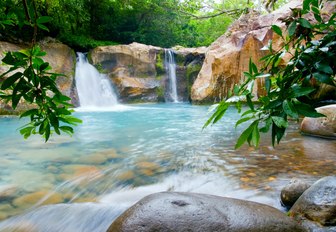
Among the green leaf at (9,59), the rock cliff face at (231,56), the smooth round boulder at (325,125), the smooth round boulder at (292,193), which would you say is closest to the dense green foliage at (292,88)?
the green leaf at (9,59)

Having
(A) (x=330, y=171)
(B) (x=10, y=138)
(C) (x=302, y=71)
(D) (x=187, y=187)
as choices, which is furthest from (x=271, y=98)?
(B) (x=10, y=138)

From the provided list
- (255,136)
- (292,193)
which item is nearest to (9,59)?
(255,136)

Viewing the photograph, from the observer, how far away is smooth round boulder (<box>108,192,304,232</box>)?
6.06ft

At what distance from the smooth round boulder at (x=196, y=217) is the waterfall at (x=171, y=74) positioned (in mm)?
12864

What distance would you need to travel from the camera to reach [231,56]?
462 inches

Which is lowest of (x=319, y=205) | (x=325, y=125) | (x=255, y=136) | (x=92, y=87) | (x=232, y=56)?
(x=319, y=205)

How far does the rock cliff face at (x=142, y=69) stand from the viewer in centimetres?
1387

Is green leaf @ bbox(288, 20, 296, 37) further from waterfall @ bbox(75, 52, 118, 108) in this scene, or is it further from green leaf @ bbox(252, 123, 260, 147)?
waterfall @ bbox(75, 52, 118, 108)

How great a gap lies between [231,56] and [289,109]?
11.4 meters

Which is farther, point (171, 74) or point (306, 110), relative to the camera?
point (171, 74)

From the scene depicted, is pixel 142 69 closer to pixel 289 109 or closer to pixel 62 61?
pixel 62 61

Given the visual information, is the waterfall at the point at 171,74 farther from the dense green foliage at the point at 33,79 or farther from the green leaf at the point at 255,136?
the green leaf at the point at 255,136

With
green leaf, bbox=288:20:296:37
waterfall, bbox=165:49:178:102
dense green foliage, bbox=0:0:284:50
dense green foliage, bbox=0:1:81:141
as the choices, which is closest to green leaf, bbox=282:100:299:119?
green leaf, bbox=288:20:296:37

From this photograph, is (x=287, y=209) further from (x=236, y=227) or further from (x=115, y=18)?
(x=115, y=18)
